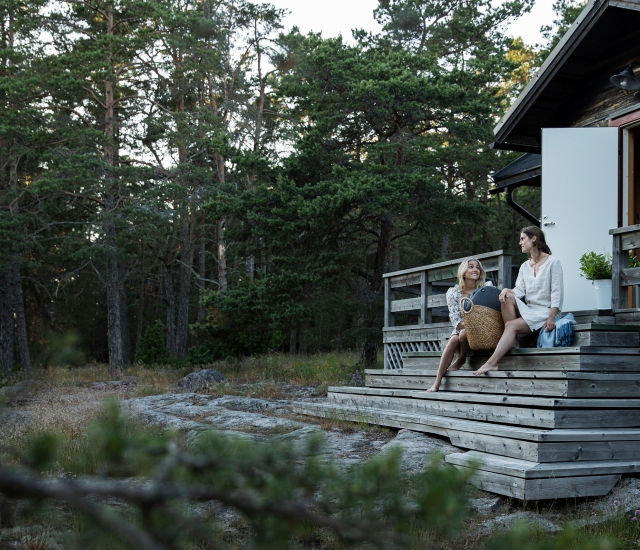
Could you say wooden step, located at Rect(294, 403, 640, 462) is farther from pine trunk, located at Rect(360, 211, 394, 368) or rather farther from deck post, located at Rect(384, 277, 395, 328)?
pine trunk, located at Rect(360, 211, 394, 368)

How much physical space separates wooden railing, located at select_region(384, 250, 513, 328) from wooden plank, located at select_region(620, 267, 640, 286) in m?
1.38

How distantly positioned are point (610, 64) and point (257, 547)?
9.57 meters

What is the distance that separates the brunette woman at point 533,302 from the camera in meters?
7.17

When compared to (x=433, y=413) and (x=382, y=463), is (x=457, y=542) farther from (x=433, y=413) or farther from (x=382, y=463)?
(x=433, y=413)

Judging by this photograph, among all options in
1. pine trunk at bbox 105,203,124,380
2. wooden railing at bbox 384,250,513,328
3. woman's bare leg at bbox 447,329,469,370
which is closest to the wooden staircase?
woman's bare leg at bbox 447,329,469,370

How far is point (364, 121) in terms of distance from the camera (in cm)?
1731

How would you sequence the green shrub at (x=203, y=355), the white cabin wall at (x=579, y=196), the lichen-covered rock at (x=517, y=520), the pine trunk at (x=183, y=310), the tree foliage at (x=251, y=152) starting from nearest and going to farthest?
the lichen-covered rock at (x=517, y=520), the white cabin wall at (x=579, y=196), the tree foliage at (x=251, y=152), the green shrub at (x=203, y=355), the pine trunk at (x=183, y=310)

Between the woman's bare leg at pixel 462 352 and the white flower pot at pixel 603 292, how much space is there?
156cm

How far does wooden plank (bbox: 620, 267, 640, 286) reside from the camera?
23.9 ft

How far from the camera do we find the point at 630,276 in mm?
7379

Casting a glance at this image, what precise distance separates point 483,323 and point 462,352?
798 millimetres

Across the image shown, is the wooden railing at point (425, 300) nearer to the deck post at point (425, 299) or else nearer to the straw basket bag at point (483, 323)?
the deck post at point (425, 299)

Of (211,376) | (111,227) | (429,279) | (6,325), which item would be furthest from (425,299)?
(6,325)

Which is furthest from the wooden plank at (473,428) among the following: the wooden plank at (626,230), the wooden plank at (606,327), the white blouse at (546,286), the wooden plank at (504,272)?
the wooden plank at (626,230)
